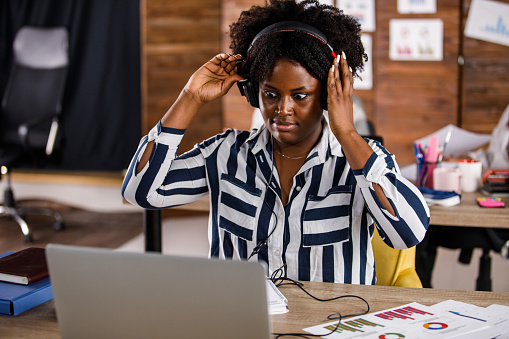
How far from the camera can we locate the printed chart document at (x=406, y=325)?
86 centimetres

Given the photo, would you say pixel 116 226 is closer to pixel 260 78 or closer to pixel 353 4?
pixel 353 4

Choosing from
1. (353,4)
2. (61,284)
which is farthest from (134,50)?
(61,284)

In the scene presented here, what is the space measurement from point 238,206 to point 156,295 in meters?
0.61

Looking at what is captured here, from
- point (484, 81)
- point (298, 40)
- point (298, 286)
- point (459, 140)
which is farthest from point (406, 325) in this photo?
point (484, 81)

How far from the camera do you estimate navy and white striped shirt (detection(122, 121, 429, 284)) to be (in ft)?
3.80

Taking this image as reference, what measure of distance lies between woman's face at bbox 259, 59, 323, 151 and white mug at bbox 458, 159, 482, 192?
1.05 metres

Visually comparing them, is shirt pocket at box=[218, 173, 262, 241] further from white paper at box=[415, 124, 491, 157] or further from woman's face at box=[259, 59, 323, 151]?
white paper at box=[415, 124, 491, 157]

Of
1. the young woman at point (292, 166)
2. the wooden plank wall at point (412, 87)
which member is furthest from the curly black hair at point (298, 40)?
the wooden plank wall at point (412, 87)

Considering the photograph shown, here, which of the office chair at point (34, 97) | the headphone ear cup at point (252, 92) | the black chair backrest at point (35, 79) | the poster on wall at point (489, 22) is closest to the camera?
the headphone ear cup at point (252, 92)

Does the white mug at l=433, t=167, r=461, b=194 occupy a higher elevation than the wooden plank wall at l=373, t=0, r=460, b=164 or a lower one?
lower

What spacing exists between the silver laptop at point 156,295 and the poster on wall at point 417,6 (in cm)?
378

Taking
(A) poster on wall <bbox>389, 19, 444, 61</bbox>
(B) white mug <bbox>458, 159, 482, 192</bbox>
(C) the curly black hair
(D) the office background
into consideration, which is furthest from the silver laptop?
(A) poster on wall <bbox>389, 19, 444, 61</bbox>

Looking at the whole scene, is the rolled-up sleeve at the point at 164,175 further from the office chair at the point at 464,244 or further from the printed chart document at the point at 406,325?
the office chair at the point at 464,244

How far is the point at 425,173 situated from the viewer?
1.97m
